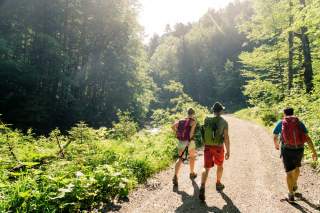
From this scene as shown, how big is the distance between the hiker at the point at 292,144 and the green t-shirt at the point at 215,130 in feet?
4.74

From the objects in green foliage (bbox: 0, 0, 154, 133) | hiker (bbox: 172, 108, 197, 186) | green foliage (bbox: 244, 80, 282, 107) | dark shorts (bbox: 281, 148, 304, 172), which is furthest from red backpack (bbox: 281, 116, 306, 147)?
green foliage (bbox: 0, 0, 154, 133)

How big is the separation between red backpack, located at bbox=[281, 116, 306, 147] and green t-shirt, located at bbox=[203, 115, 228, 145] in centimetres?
141

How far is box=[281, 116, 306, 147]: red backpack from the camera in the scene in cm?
770

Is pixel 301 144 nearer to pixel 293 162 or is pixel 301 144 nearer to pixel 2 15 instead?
pixel 293 162

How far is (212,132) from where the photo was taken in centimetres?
797

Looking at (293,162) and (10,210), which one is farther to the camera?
(293,162)

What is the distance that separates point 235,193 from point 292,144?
1897mm

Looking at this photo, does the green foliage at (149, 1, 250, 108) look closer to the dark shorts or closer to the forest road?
the forest road

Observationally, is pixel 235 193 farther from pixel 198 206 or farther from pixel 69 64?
pixel 69 64

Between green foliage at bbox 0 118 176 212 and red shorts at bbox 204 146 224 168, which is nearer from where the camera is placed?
green foliage at bbox 0 118 176 212

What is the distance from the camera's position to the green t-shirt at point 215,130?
7.96 metres

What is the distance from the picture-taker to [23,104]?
27703mm

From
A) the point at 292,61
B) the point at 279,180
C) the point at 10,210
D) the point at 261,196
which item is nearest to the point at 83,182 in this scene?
the point at 10,210

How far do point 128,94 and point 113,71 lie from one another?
9.79ft
